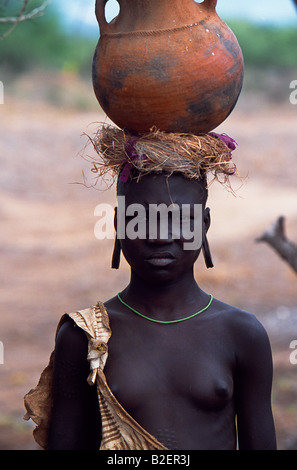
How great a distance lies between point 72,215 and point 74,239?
1.16 meters

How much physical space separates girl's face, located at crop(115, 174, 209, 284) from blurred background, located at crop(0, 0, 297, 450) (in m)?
0.21

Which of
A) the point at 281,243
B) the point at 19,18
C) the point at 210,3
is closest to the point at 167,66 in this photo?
the point at 210,3

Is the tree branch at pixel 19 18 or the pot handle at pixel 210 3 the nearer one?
the pot handle at pixel 210 3

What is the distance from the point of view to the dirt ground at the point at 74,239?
6.84 m

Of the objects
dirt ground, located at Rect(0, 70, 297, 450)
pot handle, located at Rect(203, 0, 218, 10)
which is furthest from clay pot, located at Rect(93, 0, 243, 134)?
dirt ground, located at Rect(0, 70, 297, 450)

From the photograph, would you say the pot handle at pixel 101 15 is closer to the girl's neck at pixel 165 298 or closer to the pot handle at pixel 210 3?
the pot handle at pixel 210 3

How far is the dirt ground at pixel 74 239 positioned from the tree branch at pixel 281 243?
36.7 inches

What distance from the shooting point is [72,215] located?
12.2 m

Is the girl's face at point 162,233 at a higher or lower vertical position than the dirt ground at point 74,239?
lower

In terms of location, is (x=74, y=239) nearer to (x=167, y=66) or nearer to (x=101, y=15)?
(x=101, y=15)

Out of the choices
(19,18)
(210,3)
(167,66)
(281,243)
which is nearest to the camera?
(167,66)

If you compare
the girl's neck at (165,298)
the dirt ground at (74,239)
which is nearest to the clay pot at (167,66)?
the girl's neck at (165,298)

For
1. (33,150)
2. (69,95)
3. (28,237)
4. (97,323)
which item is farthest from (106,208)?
(97,323)

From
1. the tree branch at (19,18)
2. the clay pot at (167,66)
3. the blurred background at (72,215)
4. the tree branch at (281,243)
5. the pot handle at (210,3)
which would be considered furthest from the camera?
the blurred background at (72,215)
